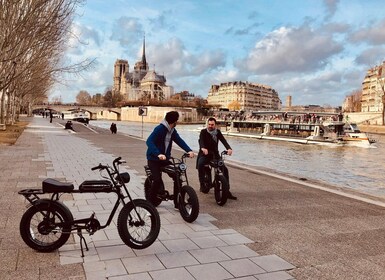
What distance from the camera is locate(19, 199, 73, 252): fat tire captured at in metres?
4.76

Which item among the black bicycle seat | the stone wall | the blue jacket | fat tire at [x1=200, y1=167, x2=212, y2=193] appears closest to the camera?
the black bicycle seat

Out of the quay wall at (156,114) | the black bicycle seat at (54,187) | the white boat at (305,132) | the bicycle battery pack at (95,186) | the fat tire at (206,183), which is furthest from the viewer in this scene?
the quay wall at (156,114)

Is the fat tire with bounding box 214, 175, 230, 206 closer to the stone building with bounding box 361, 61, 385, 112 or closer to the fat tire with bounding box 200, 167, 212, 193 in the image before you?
the fat tire with bounding box 200, 167, 212, 193

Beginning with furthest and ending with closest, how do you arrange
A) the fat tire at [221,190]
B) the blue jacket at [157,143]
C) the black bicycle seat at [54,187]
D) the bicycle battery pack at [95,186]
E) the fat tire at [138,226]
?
1. the fat tire at [221,190]
2. the blue jacket at [157,143]
3. the fat tire at [138,226]
4. the bicycle battery pack at [95,186]
5. the black bicycle seat at [54,187]

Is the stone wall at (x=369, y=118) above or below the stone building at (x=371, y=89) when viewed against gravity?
below

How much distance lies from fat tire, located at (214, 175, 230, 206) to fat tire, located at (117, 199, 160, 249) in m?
2.87

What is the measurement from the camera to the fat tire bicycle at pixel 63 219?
4.74 m

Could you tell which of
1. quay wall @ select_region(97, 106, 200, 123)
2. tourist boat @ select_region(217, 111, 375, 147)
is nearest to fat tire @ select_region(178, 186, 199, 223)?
tourist boat @ select_region(217, 111, 375, 147)

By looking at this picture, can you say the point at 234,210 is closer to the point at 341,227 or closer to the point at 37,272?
the point at 341,227

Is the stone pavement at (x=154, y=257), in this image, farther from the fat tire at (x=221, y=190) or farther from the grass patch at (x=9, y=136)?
the grass patch at (x=9, y=136)

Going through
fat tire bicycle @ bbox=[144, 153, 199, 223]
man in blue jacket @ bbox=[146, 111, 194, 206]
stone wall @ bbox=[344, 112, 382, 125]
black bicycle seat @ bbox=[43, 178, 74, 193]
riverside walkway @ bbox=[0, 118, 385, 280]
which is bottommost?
riverside walkway @ bbox=[0, 118, 385, 280]

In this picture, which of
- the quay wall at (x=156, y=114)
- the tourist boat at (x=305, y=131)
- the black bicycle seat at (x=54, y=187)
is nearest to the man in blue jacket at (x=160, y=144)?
the black bicycle seat at (x=54, y=187)

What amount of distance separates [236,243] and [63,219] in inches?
93.5

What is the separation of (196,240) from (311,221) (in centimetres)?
249
